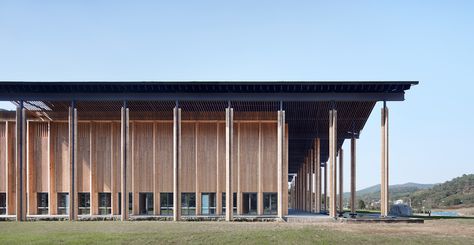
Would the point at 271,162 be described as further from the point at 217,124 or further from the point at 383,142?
the point at 383,142

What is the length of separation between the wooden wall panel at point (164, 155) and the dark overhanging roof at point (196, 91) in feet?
18.0

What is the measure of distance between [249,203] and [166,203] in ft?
22.4

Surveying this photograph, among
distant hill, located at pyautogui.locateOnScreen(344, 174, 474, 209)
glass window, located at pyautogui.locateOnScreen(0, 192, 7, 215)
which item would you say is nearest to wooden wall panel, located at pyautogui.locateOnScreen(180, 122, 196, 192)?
glass window, located at pyautogui.locateOnScreen(0, 192, 7, 215)

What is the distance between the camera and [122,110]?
41344mm

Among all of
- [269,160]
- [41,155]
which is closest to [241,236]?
[269,160]

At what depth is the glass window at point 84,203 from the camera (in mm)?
46156

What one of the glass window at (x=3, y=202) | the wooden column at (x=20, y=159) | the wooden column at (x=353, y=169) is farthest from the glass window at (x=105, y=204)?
the wooden column at (x=353, y=169)

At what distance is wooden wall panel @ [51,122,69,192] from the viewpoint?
152ft

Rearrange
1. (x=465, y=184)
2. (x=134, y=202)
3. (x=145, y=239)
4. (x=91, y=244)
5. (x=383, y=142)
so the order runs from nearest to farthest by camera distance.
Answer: (x=91, y=244) < (x=145, y=239) < (x=383, y=142) < (x=134, y=202) < (x=465, y=184)

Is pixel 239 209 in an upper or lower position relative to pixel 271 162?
lower

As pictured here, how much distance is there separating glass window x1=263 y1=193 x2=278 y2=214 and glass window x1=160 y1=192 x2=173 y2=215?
772 centimetres

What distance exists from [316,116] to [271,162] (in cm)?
590

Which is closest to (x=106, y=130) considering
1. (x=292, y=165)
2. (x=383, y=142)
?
(x=383, y=142)

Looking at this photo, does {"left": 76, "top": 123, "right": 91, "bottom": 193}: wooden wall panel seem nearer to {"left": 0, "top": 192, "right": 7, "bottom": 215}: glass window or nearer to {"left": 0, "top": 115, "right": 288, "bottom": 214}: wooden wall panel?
{"left": 0, "top": 115, "right": 288, "bottom": 214}: wooden wall panel
